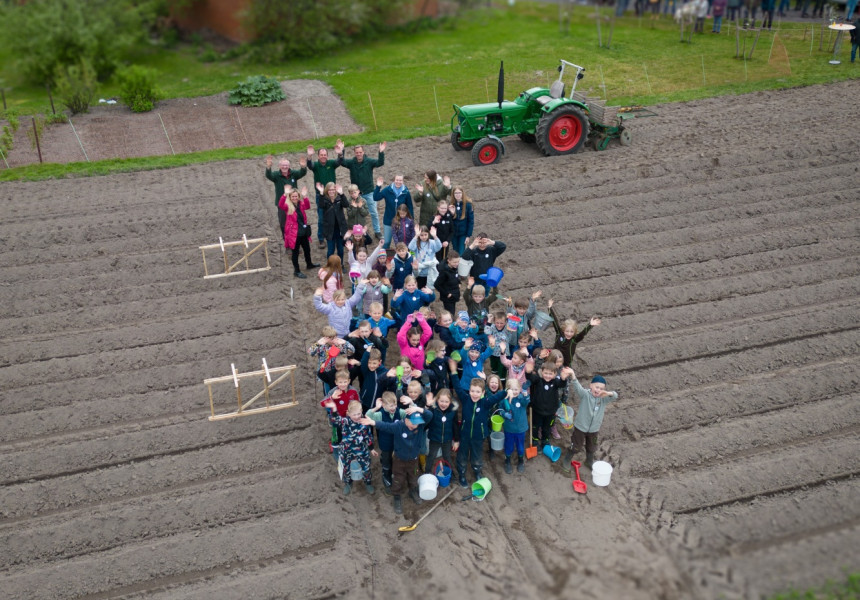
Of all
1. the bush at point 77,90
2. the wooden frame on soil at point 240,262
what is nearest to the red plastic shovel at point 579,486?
the wooden frame on soil at point 240,262

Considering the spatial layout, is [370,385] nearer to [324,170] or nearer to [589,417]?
[589,417]

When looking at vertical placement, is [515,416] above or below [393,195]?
below

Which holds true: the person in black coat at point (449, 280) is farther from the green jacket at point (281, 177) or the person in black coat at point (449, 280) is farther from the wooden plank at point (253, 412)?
the green jacket at point (281, 177)

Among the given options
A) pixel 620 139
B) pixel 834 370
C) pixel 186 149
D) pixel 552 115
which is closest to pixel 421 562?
pixel 834 370

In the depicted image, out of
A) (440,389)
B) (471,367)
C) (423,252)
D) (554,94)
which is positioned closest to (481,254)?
(423,252)

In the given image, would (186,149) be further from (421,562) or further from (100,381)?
(421,562)

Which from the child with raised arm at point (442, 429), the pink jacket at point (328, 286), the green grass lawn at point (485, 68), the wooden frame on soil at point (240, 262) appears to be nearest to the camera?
the child with raised arm at point (442, 429)

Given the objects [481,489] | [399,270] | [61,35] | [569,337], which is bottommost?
[481,489]
